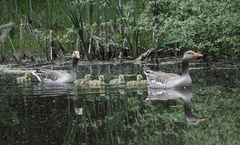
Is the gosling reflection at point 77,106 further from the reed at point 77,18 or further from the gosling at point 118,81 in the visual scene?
the reed at point 77,18

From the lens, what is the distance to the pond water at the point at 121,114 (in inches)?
358

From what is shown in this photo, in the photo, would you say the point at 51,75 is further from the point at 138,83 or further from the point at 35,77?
the point at 138,83

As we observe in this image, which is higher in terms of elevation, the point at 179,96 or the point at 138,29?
the point at 138,29

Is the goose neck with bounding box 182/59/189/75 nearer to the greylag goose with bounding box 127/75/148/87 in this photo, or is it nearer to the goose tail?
the greylag goose with bounding box 127/75/148/87

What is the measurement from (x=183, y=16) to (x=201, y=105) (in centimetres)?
811

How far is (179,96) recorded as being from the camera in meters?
13.4

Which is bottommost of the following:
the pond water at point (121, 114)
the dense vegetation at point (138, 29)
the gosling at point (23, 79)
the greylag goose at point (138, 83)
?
the pond water at point (121, 114)

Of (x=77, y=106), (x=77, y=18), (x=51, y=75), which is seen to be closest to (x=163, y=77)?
(x=51, y=75)

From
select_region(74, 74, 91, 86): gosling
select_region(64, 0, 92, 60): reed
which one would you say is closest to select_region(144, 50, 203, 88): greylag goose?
select_region(74, 74, 91, 86): gosling

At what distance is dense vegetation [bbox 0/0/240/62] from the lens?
17.8 metres

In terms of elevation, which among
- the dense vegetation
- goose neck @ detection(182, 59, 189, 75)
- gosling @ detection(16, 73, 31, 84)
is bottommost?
gosling @ detection(16, 73, 31, 84)

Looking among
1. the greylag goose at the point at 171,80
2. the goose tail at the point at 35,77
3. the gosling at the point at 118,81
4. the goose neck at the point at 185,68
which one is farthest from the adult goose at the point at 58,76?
the goose neck at the point at 185,68

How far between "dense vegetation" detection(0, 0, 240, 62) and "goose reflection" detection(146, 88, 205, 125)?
263cm

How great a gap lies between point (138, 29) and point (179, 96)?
7130 millimetres
